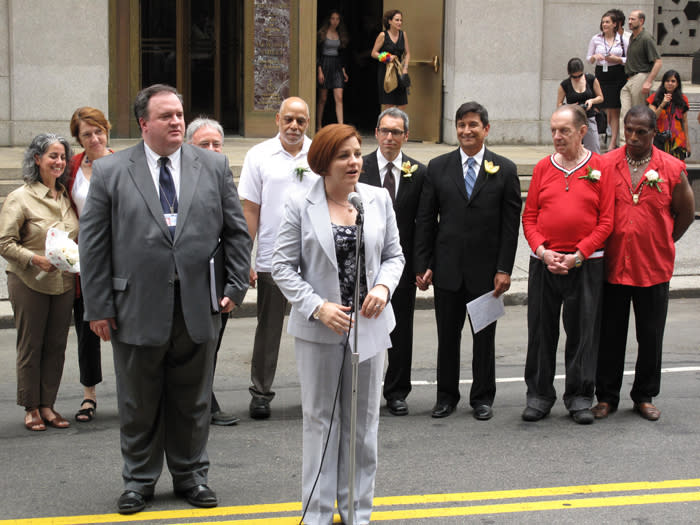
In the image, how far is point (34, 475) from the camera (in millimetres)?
6293

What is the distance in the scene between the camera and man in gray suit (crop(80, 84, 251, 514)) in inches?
218

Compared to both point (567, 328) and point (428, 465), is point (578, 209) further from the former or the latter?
point (428, 465)

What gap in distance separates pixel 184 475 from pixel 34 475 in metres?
1.04

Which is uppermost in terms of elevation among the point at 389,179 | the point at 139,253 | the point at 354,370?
the point at 389,179

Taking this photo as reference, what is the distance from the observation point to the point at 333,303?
527 centimetres

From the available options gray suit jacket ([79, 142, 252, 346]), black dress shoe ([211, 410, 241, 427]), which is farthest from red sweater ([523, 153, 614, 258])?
gray suit jacket ([79, 142, 252, 346])

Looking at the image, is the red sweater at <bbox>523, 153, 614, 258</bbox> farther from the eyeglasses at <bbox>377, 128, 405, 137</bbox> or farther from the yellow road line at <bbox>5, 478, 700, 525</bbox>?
the yellow road line at <bbox>5, 478, 700, 525</bbox>

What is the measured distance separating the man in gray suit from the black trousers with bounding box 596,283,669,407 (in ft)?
9.28

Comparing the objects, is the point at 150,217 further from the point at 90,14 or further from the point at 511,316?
the point at 90,14

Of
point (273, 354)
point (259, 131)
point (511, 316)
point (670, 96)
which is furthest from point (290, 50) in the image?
point (273, 354)

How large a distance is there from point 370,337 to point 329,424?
1.62 ft

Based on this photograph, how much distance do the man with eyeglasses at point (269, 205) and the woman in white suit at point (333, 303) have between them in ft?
6.50

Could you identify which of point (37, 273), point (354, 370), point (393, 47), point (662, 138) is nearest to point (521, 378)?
point (354, 370)

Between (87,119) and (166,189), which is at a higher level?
(87,119)
